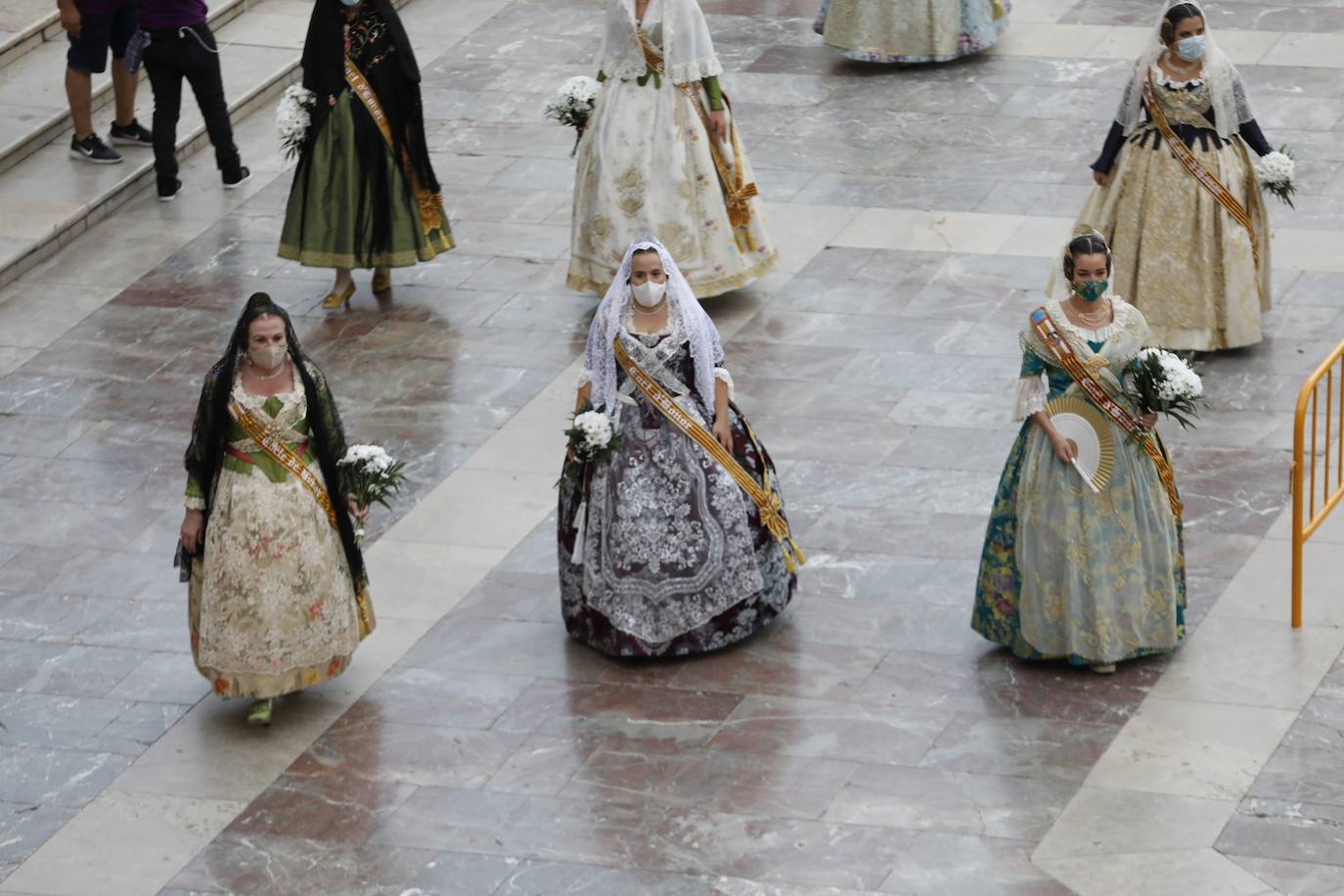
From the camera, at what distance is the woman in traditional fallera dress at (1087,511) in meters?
8.82

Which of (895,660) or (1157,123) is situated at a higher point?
(1157,123)

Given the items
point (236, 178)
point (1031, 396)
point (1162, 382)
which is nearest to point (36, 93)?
point (236, 178)

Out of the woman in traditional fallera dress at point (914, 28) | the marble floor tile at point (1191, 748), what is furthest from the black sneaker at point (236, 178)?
the marble floor tile at point (1191, 748)

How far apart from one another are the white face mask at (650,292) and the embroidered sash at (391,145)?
3.98 meters

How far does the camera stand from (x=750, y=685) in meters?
9.16

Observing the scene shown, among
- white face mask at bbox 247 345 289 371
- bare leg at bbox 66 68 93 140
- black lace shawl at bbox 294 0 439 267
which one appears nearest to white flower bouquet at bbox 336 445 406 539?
white face mask at bbox 247 345 289 371

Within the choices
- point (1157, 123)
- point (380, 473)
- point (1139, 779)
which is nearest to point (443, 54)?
point (1157, 123)

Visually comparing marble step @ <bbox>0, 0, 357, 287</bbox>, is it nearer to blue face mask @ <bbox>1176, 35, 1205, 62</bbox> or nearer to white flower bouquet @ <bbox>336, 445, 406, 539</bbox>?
white flower bouquet @ <bbox>336, 445, 406, 539</bbox>

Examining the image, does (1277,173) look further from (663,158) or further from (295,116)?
(295,116)

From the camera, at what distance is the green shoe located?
902cm

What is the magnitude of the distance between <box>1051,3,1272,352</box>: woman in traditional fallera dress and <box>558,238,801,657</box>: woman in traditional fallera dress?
3274mm

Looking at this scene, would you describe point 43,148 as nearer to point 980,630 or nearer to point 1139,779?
point 980,630

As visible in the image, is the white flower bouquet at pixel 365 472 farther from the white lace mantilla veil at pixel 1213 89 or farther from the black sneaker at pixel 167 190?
the black sneaker at pixel 167 190

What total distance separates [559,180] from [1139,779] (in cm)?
741
